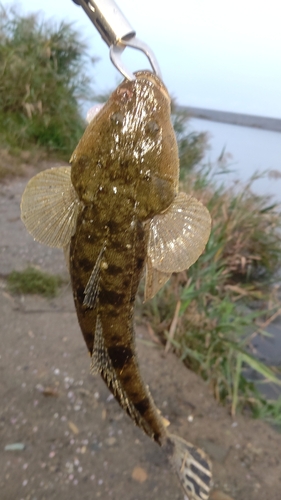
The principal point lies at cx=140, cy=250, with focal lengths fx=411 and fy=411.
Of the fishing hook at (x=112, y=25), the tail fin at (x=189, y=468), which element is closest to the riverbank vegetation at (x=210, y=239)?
the tail fin at (x=189, y=468)

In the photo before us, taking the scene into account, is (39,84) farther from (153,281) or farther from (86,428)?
(153,281)

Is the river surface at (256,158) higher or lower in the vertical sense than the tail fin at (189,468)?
lower

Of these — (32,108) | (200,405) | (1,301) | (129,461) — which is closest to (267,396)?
(200,405)

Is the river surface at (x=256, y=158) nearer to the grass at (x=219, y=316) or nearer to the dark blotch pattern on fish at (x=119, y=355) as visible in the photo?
the grass at (x=219, y=316)

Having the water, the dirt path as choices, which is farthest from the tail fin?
the water

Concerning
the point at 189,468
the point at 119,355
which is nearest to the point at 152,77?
the point at 119,355

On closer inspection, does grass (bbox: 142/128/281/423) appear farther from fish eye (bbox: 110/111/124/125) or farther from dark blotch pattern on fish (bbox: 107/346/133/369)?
fish eye (bbox: 110/111/124/125)

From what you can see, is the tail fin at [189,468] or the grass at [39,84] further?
the grass at [39,84]
